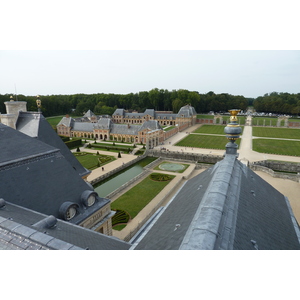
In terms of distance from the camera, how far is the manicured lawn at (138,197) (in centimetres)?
2497

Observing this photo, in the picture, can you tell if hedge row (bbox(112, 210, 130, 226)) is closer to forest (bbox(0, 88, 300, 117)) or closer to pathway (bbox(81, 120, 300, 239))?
pathway (bbox(81, 120, 300, 239))

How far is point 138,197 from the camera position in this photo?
27.7 meters

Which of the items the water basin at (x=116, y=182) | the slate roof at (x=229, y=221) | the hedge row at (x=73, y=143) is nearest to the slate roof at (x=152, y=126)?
the hedge row at (x=73, y=143)

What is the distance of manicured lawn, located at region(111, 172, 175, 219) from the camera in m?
25.0

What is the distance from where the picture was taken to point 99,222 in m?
14.5

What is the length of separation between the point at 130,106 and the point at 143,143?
79.8 meters

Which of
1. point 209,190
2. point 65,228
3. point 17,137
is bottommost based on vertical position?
point 65,228

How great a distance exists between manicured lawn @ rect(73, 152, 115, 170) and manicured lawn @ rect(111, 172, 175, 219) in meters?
12.2

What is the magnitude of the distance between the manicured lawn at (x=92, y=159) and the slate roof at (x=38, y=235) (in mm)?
29874

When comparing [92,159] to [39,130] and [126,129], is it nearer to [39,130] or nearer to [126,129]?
[126,129]

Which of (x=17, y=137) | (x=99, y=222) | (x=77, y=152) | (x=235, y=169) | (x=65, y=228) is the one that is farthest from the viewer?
(x=77, y=152)

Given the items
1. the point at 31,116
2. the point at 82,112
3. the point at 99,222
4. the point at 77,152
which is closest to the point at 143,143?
the point at 77,152

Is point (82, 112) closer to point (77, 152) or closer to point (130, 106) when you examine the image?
point (130, 106)

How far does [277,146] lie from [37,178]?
55360 millimetres
